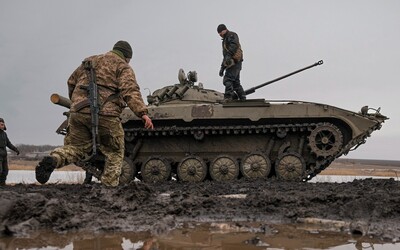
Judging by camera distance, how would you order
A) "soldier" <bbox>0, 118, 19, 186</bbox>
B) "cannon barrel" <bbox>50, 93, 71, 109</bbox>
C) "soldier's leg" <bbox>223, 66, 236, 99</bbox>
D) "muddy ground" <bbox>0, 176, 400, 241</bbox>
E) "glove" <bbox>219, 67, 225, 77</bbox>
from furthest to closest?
"soldier" <bbox>0, 118, 19, 186</bbox>, "glove" <bbox>219, 67, 225, 77</bbox>, "soldier's leg" <bbox>223, 66, 236, 99</bbox>, "cannon barrel" <bbox>50, 93, 71, 109</bbox>, "muddy ground" <bbox>0, 176, 400, 241</bbox>

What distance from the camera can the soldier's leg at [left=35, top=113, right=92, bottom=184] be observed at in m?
6.44

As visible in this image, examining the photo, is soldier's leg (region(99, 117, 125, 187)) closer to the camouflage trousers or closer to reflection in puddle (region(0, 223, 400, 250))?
the camouflage trousers

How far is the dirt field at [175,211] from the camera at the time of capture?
4.08m

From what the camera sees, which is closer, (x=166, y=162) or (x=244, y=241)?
(x=244, y=241)

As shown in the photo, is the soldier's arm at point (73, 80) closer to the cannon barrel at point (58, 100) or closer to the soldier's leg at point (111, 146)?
the cannon barrel at point (58, 100)

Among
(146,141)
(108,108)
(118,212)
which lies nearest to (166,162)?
(146,141)

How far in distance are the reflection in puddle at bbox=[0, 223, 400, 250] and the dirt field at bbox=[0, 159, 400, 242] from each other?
20cm

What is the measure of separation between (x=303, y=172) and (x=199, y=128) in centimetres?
262

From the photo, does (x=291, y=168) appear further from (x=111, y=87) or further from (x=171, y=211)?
(x=171, y=211)

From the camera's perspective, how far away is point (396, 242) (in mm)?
3623

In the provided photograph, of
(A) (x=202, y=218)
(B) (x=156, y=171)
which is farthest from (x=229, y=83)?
(A) (x=202, y=218)

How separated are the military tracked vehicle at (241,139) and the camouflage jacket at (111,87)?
13.9 ft

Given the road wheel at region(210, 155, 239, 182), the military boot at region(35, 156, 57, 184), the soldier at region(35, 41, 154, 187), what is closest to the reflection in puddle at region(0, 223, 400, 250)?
the military boot at region(35, 156, 57, 184)

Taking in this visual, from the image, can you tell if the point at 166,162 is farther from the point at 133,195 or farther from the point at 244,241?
the point at 244,241
